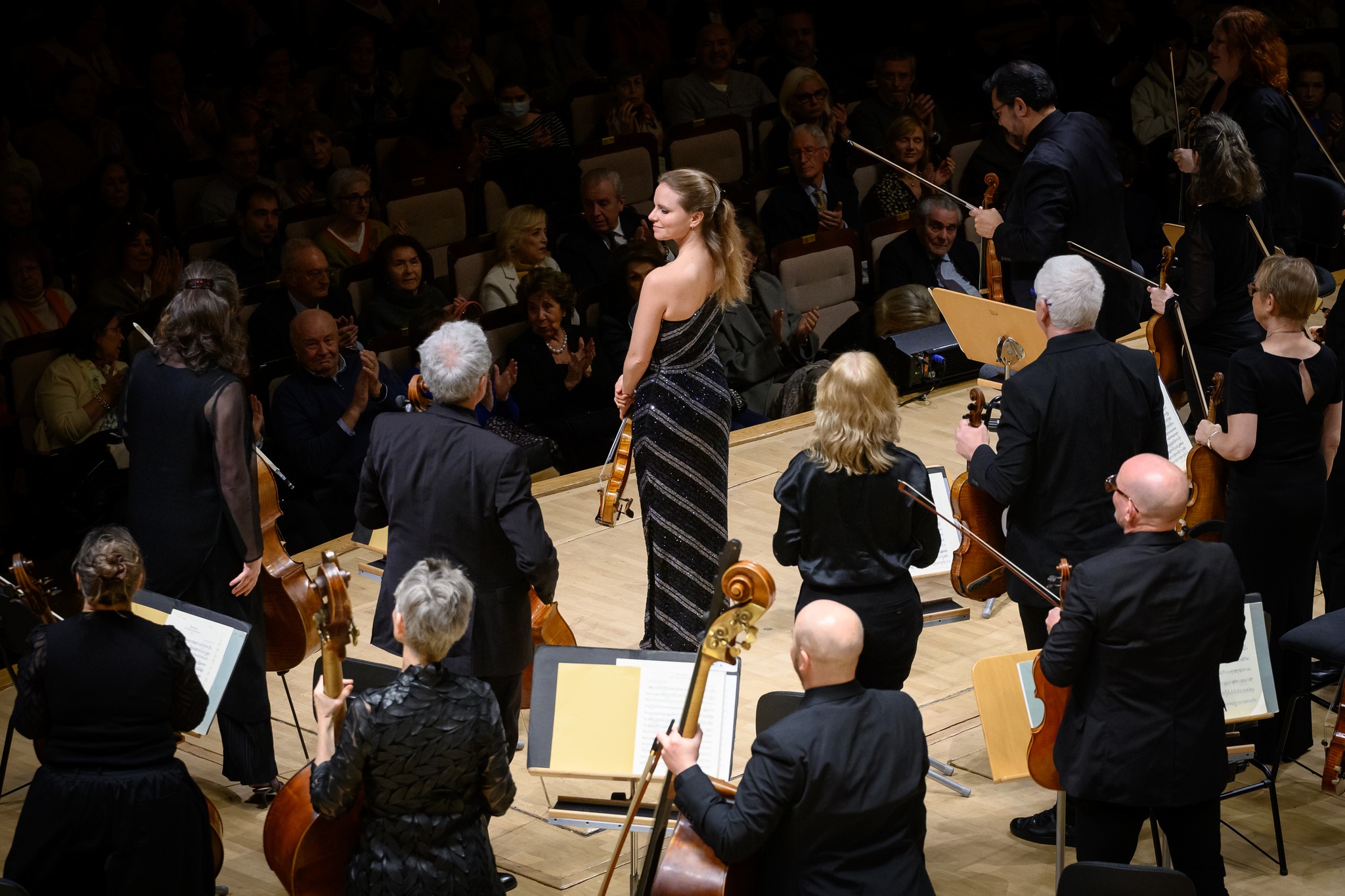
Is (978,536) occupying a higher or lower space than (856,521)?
lower

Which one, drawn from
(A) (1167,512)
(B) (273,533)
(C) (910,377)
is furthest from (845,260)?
(A) (1167,512)

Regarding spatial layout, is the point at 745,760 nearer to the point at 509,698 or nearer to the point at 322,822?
the point at 509,698

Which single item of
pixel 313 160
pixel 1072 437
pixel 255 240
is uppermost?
pixel 313 160

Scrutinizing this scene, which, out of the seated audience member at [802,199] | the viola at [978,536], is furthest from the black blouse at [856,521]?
the seated audience member at [802,199]

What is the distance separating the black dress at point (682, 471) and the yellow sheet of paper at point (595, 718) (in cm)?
92

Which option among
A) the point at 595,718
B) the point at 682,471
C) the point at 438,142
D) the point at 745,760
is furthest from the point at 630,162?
the point at 595,718

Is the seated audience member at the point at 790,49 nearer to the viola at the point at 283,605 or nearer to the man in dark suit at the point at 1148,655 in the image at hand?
the viola at the point at 283,605

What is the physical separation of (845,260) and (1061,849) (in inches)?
170

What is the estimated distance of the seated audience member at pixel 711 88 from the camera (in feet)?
29.5

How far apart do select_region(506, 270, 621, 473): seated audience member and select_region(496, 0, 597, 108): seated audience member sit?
7.92ft

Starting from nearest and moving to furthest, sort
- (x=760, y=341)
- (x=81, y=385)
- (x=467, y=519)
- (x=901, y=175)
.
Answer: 1. (x=467, y=519)
2. (x=81, y=385)
3. (x=760, y=341)
4. (x=901, y=175)

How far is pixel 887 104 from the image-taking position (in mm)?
9039

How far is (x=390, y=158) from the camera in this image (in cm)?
808

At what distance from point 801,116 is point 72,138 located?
3.67m
